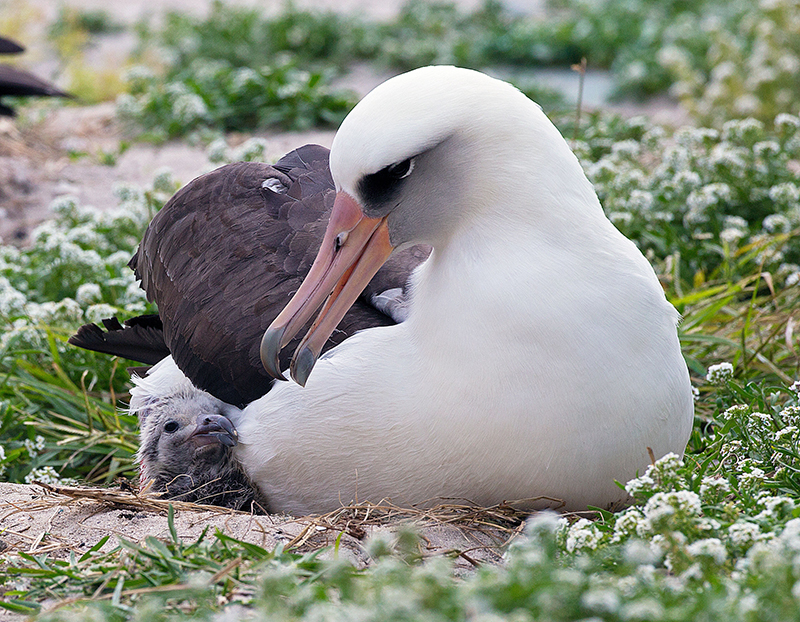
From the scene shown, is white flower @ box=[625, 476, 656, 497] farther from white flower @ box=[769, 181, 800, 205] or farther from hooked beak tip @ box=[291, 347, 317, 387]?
white flower @ box=[769, 181, 800, 205]

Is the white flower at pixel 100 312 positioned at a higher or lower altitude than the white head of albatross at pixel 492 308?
lower

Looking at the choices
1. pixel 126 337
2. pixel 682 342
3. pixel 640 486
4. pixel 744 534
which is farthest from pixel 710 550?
pixel 126 337

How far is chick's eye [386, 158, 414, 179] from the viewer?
9.55 feet

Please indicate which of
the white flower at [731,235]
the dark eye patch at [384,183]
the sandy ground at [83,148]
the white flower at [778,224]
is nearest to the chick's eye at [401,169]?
the dark eye patch at [384,183]

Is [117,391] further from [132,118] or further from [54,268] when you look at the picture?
[132,118]

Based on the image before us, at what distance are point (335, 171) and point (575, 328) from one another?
786mm

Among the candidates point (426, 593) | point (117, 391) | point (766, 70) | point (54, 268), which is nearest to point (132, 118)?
point (54, 268)

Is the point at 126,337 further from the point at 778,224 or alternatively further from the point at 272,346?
the point at 778,224

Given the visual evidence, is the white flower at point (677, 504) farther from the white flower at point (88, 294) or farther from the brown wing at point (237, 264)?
the white flower at point (88, 294)

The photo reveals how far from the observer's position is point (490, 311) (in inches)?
117

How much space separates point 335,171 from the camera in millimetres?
2938

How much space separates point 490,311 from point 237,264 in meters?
1.14

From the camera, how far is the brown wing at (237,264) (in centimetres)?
356

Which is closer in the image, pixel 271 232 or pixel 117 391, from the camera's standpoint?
pixel 271 232
